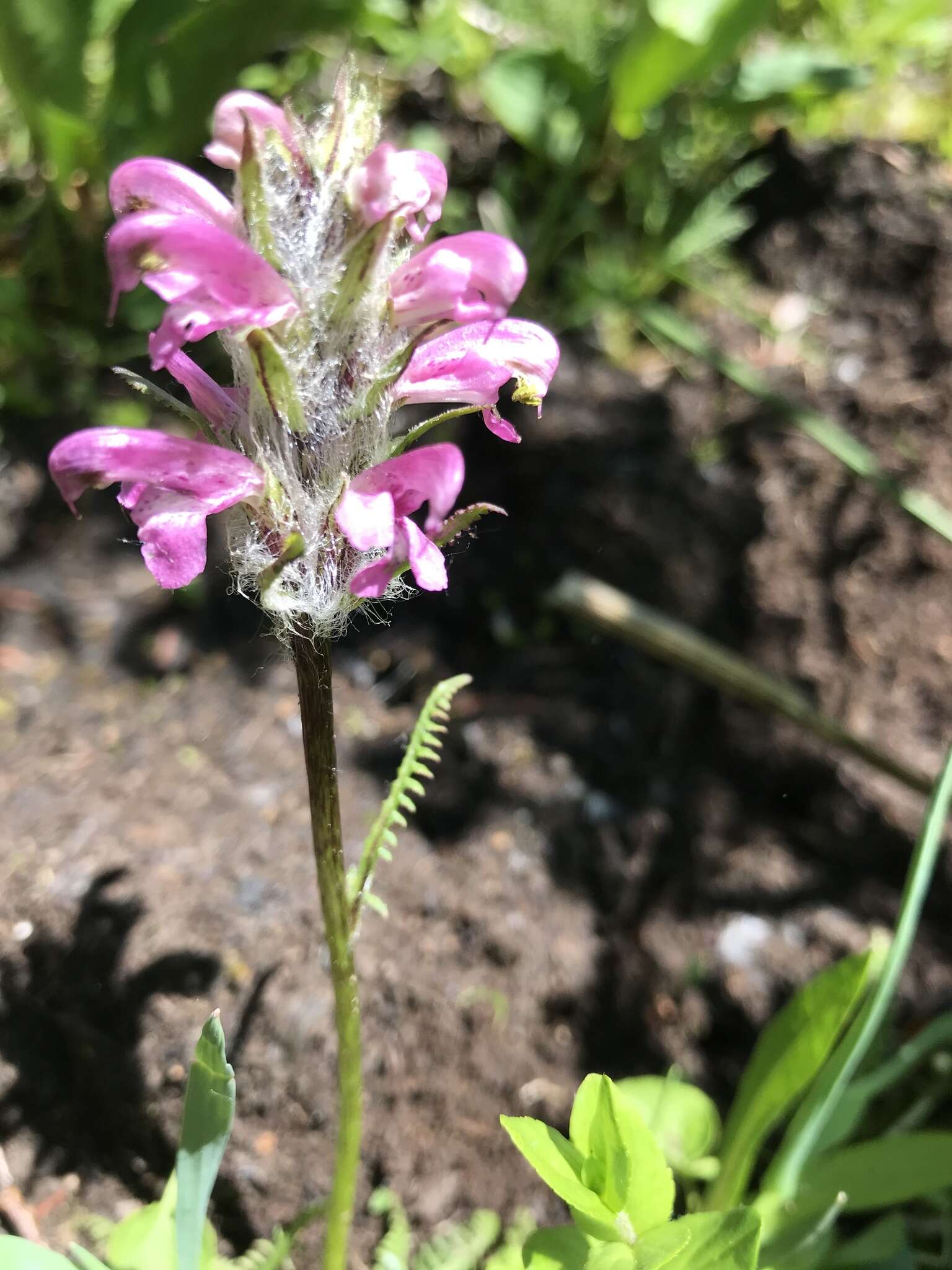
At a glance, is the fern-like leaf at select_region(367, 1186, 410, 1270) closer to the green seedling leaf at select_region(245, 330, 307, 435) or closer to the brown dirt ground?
the brown dirt ground

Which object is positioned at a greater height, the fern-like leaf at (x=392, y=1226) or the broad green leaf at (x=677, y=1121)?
the broad green leaf at (x=677, y=1121)

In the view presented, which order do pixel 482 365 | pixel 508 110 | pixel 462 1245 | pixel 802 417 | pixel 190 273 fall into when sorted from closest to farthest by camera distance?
1. pixel 190 273
2. pixel 482 365
3. pixel 462 1245
4. pixel 802 417
5. pixel 508 110

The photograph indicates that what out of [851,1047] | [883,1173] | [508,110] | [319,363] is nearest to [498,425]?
[319,363]

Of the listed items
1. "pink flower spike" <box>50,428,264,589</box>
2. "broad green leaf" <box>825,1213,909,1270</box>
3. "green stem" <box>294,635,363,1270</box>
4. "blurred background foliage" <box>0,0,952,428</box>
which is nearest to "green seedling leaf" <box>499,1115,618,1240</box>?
"green stem" <box>294,635,363,1270</box>

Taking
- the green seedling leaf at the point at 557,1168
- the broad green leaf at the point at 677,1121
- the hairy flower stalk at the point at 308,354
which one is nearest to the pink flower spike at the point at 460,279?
the hairy flower stalk at the point at 308,354

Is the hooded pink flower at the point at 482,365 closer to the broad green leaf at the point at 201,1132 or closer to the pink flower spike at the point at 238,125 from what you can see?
the pink flower spike at the point at 238,125

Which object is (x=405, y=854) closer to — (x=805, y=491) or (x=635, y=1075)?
(x=635, y=1075)

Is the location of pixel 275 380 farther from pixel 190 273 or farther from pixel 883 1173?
pixel 883 1173
